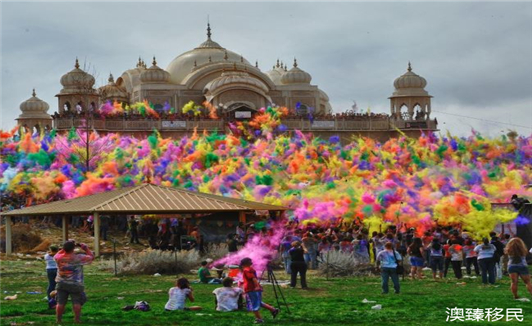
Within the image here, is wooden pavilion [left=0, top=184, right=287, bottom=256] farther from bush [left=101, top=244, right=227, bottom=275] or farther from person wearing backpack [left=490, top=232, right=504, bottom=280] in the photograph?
person wearing backpack [left=490, top=232, right=504, bottom=280]

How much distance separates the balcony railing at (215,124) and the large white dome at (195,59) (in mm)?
12760

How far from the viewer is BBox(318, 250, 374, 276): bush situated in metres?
23.4

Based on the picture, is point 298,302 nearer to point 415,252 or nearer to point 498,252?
point 415,252

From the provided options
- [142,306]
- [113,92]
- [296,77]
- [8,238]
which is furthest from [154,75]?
[142,306]

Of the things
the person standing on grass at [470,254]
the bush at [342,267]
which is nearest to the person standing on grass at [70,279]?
the bush at [342,267]

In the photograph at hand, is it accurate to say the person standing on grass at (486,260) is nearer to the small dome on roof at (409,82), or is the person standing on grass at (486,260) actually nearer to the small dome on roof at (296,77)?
the small dome on roof at (409,82)

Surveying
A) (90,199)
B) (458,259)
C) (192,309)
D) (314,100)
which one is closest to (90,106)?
(314,100)

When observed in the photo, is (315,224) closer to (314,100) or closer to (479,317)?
(479,317)

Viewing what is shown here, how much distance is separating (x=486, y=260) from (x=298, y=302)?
561cm

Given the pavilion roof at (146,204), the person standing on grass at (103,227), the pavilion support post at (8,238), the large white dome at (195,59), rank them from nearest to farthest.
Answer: the pavilion roof at (146,204) < the pavilion support post at (8,238) < the person standing on grass at (103,227) < the large white dome at (195,59)

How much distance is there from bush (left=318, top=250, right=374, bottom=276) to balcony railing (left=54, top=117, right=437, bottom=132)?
3071 centimetres

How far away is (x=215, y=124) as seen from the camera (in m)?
54.6

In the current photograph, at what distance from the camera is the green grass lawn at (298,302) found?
14.6m

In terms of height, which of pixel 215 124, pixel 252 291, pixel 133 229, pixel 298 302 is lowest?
pixel 298 302
